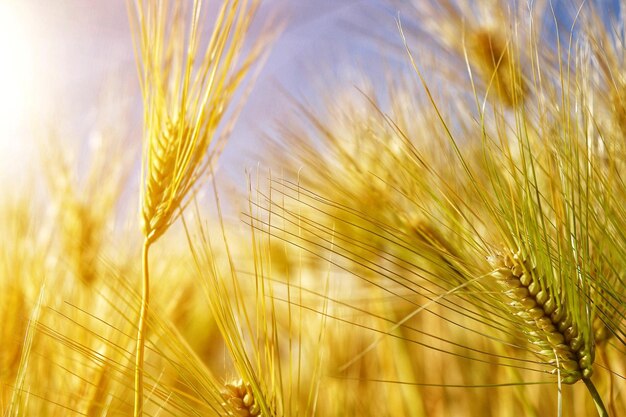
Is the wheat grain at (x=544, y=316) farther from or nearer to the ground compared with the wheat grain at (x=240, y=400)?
farther from the ground

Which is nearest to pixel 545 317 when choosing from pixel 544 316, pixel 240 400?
pixel 544 316

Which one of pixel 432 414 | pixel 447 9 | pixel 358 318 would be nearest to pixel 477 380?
pixel 432 414

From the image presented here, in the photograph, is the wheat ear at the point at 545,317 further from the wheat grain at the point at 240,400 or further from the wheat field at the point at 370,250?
the wheat grain at the point at 240,400

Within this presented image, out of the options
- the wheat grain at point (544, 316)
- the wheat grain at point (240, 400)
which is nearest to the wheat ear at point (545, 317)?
the wheat grain at point (544, 316)

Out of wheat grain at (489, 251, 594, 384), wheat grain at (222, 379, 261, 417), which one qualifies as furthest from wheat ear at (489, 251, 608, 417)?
wheat grain at (222, 379, 261, 417)

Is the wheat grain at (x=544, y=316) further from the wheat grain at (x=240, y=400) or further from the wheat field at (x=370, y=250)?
the wheat grain at (x=240, y=400)

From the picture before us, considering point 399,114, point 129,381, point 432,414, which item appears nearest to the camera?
point 129,381

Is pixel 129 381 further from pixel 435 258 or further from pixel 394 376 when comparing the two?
pixel 394 376

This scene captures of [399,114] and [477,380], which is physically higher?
[399,114]

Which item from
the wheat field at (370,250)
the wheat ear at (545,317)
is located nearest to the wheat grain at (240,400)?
the wheat field at (370,250)

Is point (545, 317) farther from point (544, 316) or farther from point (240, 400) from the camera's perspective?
point (240, 400)

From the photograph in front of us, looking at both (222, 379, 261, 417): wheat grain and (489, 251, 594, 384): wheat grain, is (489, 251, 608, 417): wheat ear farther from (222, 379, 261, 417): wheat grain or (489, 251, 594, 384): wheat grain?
(222, 379, 261, 417): wheat grain
